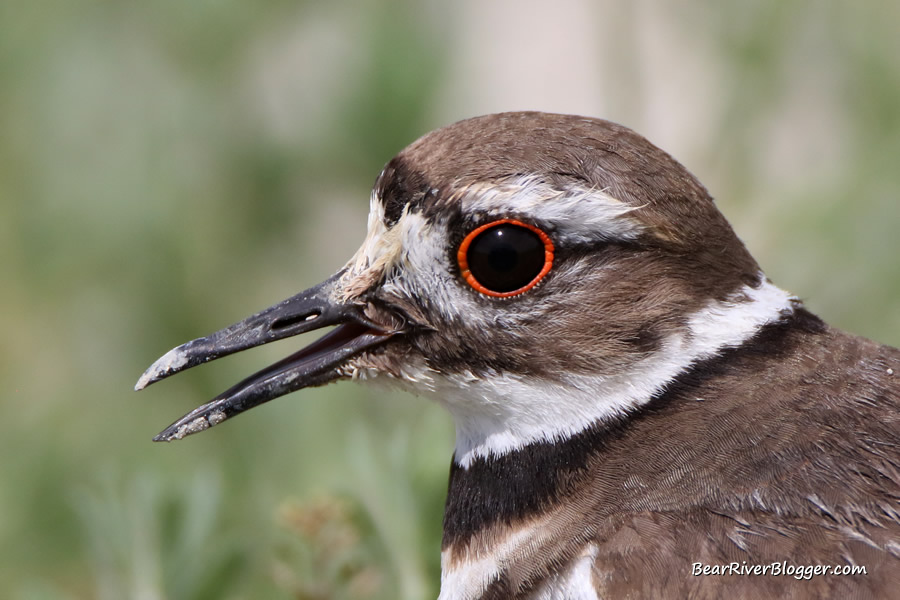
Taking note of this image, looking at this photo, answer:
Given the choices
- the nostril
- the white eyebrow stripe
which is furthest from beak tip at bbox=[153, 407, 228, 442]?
the white eyebrow stripe

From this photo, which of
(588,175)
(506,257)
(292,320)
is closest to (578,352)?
(506,257)

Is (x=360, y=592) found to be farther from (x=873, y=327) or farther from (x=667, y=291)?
(x=873, y=327)

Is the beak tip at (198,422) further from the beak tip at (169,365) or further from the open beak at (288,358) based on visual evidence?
the beak tip at (169,365)

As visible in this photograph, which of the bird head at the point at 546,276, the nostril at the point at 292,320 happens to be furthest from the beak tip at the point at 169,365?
the bird head at the point at 546,276

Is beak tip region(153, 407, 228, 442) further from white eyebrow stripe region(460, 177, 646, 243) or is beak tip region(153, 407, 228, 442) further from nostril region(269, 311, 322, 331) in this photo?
white eyebrow stripe region(460, 177, 646, 243)

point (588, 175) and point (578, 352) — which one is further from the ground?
point (588, 175)

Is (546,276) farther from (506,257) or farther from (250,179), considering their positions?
(250,179)
